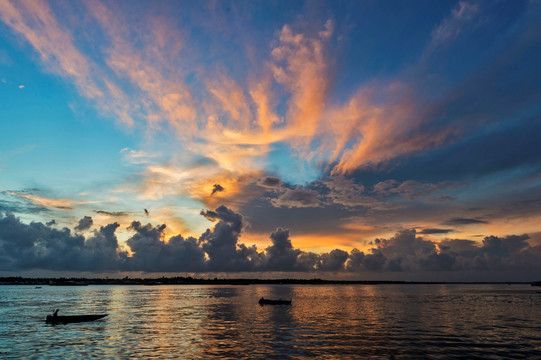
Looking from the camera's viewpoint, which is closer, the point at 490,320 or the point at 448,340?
the point at 448,340

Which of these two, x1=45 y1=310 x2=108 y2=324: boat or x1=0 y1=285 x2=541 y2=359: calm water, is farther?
x1=45 y1=310 x2=108 y2=324: boat

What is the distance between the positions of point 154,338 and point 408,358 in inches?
1431

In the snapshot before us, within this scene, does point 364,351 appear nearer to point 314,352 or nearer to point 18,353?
point 314,352

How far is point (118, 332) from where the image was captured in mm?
58062

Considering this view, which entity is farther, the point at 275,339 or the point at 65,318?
the point at 65,318

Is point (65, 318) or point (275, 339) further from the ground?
point (275, 339)

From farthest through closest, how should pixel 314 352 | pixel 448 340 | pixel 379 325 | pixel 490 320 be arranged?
1. pixel 490 320
2. pixel 379 325
3. pixel 448 340
4. pixel 314 352

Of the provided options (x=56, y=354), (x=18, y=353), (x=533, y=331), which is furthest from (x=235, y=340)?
(x=533, y=331)

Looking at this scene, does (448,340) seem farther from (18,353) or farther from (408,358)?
(18,353)

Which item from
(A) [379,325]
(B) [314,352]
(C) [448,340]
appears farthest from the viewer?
(A) [379,325]

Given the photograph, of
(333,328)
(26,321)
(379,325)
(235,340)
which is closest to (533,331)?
(379,325)

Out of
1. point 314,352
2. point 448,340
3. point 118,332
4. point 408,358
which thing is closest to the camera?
point 408,358

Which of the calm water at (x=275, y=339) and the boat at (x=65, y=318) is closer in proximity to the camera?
the calm water at (x=275, y=339)

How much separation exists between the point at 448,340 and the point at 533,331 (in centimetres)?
2084
